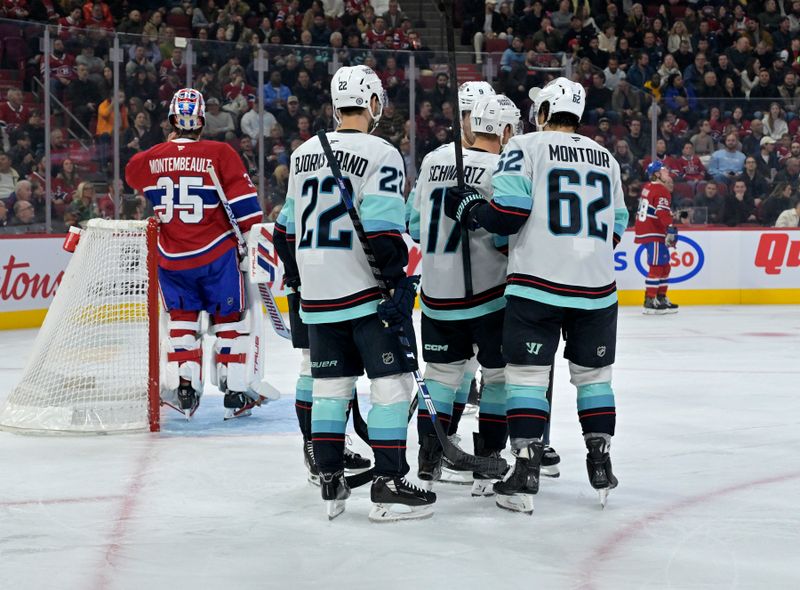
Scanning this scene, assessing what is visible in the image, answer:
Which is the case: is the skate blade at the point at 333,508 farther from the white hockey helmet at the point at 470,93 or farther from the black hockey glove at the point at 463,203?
the white hockey helmet at the point at 470,93

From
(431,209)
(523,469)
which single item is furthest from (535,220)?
(523,469)

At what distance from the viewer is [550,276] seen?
3.90 meters

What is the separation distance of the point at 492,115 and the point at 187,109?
6.40ft

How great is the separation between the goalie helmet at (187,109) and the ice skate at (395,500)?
250cm

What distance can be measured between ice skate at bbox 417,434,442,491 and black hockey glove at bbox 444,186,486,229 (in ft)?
2.47

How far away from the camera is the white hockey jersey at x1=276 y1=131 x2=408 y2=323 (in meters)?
3.76

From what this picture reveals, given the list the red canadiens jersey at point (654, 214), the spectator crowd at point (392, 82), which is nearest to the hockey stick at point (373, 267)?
the spectator crowd at point (392, 82)

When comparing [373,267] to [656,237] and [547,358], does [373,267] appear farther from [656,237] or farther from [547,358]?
[656,237]

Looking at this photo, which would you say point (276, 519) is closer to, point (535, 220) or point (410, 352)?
point (410, 352)

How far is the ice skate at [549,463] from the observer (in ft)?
14.7

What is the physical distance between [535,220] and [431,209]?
0.45 metres

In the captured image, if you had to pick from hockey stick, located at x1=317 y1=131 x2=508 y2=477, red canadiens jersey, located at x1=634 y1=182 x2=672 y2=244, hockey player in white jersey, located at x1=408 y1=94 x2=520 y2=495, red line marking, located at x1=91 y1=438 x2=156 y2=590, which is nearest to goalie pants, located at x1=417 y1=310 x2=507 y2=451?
hockey player in white jersey, located at x1=408 y1=94 x2=520 y2=495

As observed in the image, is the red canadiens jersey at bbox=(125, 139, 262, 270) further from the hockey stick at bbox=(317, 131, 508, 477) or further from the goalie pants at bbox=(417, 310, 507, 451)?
the hockey stick at bbox=(317, 131, 508, 477)

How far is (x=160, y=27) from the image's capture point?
12.6 metres
